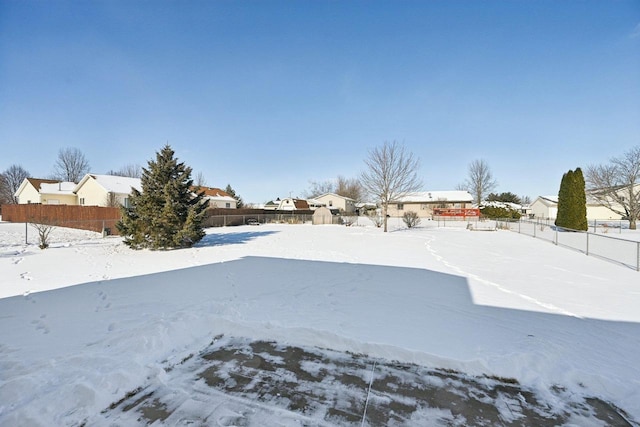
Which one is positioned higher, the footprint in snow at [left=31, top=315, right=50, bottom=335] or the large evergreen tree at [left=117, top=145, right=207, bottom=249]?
the large evergreen tree at [left=117, top=145, right=207, bottom=249]

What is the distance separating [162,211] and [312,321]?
383 inches

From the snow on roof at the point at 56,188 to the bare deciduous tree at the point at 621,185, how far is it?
177 feet

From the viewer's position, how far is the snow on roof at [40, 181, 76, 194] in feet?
102

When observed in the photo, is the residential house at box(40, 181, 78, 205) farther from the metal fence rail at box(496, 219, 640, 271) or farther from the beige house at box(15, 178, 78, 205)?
the metal fence rail at box(496, 219, 640, 271)

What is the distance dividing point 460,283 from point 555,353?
10.2 ft

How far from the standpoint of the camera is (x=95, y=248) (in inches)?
464

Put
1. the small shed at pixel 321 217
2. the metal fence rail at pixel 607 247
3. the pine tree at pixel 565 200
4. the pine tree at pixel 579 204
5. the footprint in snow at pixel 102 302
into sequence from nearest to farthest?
A: the footprint in snow at pixel 102 302 → the metal fence rail at pixel 607 247 → the pine tree at pixel 579 204 → the pine tree at pixel 565 200 → the small shed at pixel 321 217

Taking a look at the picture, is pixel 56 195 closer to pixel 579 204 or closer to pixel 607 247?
pixel 607 247

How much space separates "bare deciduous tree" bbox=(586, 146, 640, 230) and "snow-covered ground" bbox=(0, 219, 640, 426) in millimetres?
23955

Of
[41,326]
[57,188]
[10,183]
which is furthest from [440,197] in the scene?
[10,183]

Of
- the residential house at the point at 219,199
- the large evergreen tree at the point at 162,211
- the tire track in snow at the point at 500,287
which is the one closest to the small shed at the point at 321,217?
the residential house at the point at 219,199

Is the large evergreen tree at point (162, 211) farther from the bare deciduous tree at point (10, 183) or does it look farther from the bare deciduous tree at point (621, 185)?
the bare deciduous tree at point (10, 183)

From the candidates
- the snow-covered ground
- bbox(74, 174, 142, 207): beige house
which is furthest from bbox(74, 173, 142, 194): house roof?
the snow-covered ground

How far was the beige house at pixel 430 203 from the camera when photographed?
47.4m
